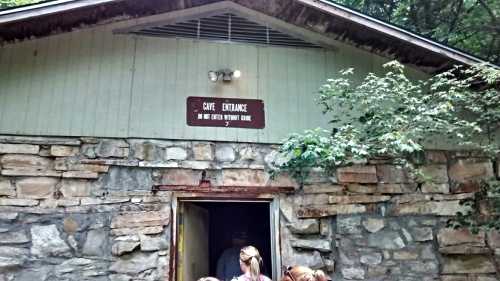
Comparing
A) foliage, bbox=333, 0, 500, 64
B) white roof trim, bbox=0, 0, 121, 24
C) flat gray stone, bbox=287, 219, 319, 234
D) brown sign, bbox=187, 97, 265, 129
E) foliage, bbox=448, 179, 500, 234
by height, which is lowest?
flat gray stone, bbox=287, 219, 319, 234

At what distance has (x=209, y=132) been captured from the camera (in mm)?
4309

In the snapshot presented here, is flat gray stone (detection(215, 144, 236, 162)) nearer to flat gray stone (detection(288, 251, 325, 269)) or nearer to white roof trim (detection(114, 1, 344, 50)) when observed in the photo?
flat gray stone (detection(288, 251, 325, 269))

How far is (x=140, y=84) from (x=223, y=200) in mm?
1507

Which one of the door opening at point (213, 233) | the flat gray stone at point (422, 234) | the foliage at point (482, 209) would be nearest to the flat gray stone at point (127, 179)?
the door opening at point (213, 233)

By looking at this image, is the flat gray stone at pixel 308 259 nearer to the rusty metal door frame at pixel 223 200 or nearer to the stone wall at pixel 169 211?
the stone wall at pixel 169 211

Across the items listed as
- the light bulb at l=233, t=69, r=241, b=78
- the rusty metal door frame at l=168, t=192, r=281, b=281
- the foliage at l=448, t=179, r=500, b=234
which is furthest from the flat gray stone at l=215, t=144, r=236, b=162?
the foliage at l=448, t=179, r=500, b=234

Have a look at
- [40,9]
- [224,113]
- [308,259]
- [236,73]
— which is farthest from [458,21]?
[40,9]

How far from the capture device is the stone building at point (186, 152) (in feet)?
12.9

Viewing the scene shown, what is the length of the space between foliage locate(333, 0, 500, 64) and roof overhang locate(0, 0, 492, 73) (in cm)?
207

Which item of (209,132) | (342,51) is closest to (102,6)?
(209,132)

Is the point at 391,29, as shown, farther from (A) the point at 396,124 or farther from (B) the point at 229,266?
(B) the point at 229,266

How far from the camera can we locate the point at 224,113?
438cm

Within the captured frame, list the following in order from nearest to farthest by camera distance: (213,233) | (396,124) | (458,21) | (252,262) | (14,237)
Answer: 1. (252,262)
2. (396,124)
3. (14,237)
4. (213,233)
5. (458,21)

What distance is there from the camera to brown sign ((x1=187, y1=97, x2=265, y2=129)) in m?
4.32
